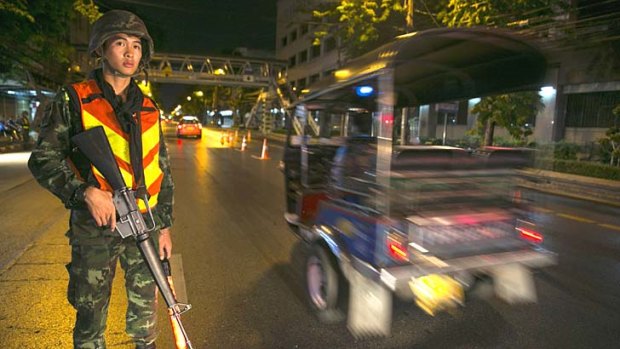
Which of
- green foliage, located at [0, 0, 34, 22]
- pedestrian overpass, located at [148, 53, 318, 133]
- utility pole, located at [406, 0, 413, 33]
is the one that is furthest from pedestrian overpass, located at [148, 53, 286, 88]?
green foliage, located at [0, 0, 34, 22]

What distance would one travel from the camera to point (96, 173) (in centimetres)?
235

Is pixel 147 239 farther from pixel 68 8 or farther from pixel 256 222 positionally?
pixel 68 8

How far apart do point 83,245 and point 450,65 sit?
3.76 m

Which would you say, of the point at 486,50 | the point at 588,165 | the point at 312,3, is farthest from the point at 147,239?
the point at 312,3

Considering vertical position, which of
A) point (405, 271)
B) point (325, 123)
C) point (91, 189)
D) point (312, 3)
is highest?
point (312, 3)

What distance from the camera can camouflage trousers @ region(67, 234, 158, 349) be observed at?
2.41 m

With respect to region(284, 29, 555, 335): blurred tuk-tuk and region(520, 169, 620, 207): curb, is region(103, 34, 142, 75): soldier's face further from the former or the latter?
region(520, 169, 620, 207): curb

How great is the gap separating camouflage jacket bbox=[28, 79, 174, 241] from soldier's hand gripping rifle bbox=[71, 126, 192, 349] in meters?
0.13

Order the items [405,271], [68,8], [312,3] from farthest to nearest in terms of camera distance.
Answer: [312,3] → [68,8] → [405,271]

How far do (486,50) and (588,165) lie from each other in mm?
11348

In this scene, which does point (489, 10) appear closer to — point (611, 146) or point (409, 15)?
point (409, 15)

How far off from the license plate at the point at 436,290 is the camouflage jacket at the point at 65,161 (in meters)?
2.06

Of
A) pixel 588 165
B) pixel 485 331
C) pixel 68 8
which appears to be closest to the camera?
pixel 485 331

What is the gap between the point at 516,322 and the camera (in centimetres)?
386
